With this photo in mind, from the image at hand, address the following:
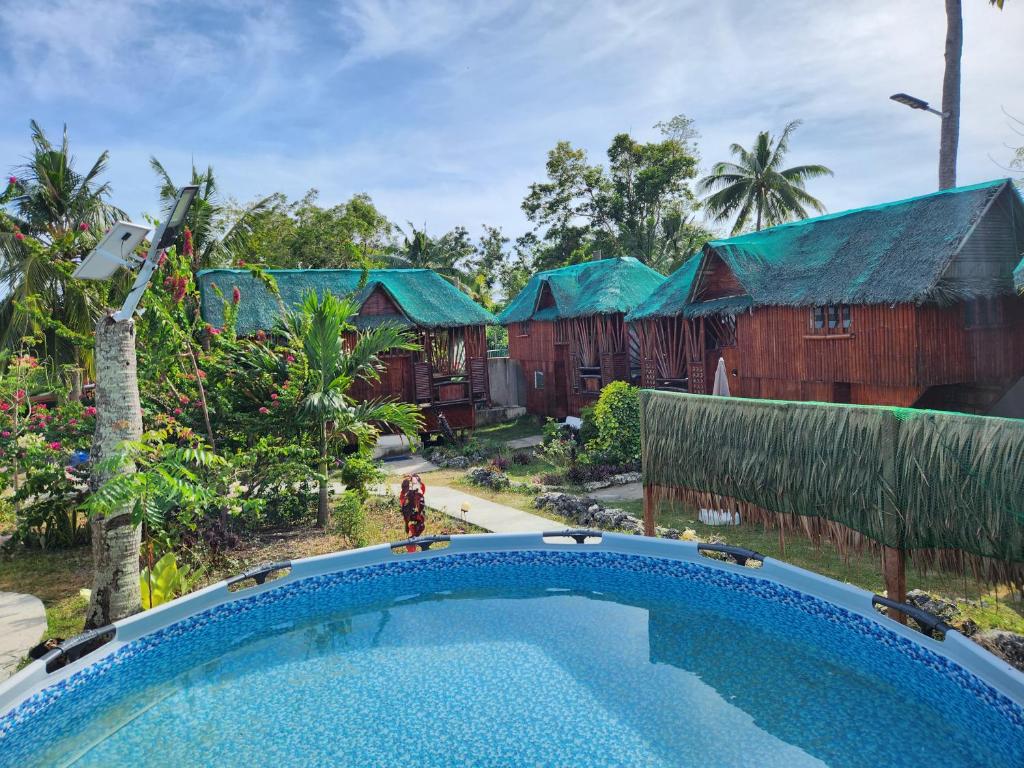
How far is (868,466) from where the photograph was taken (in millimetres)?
7086

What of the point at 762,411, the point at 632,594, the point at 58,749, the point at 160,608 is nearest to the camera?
the point at 58,749

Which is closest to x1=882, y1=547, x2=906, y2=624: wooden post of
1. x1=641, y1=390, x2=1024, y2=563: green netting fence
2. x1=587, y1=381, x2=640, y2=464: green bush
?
x1=641, y1=390, x2=1024, y2=563: green netting fence

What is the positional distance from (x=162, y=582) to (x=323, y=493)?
139 inches

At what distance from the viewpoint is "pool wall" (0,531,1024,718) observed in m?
5.96

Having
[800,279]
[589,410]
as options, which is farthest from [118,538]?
[800,279]

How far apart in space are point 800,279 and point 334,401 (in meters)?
11.2

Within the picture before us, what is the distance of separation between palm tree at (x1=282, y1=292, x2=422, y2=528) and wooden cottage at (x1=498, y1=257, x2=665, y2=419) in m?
11.9

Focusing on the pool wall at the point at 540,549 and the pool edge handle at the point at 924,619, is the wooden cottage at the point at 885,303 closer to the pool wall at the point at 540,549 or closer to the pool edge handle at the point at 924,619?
the pool wall at the point at 540,549

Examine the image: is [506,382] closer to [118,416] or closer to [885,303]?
[885,303]

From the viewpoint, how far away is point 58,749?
20.0 ft

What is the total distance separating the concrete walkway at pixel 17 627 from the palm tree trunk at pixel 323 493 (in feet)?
13.1

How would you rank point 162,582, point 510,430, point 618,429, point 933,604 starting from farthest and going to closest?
point 510,430 < point 618,429 < point 162,582 < point 933,604

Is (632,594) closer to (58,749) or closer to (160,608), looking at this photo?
(160,608)

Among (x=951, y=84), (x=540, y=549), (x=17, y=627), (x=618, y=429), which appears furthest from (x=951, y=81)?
(x=17, y=627)
